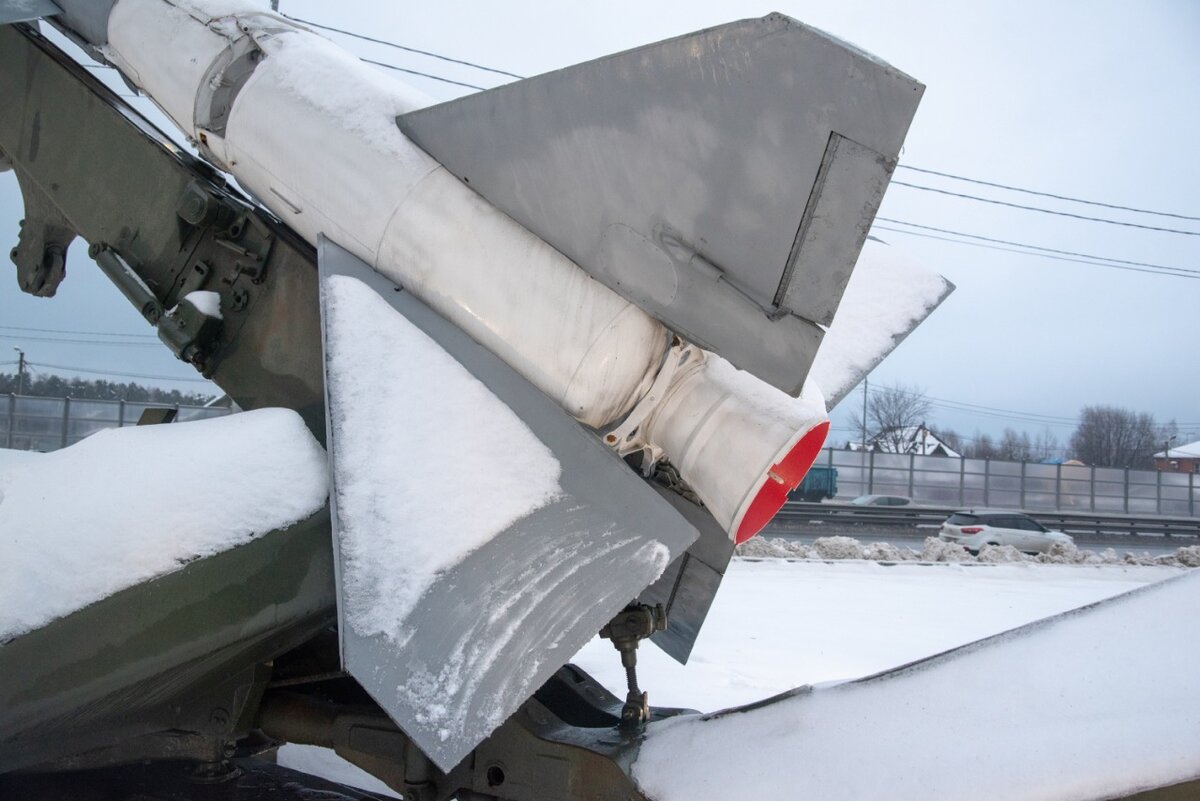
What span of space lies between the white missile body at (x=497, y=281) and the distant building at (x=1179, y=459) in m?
43.2

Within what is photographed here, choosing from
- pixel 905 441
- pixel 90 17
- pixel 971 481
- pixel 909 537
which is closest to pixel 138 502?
pixel 90 17

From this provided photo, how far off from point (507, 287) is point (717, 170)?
752mm

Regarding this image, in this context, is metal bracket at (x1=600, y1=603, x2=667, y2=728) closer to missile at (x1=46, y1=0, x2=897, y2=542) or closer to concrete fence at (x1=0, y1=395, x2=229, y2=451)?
missile at (x1=46, y1=0, x2=897, y2=542)

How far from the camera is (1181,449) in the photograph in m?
40.5

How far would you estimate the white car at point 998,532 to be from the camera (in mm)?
11344

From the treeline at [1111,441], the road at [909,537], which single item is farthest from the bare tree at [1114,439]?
the road at [909,537]

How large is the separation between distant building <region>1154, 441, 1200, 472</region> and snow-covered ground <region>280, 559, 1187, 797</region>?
1416 inches

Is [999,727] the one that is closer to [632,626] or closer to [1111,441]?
[632,626]

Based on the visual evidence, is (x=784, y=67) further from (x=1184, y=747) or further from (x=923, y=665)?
(x=1184, y=747)

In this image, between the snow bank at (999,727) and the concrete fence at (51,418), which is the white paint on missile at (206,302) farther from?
the concrete fence at (51,418)

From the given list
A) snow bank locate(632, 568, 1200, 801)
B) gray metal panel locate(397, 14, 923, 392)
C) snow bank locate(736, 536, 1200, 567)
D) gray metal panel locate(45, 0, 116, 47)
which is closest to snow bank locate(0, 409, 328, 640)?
gray metal panel locate(397, 14, 923, 392)

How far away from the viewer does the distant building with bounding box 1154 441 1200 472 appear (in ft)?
129

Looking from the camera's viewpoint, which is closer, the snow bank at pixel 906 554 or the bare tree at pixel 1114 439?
the snow bank at pixel 906 554

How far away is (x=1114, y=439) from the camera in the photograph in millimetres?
42125
